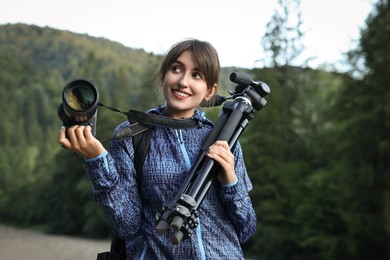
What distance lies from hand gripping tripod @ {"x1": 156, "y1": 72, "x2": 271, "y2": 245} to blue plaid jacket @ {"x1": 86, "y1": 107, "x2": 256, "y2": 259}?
0.11m

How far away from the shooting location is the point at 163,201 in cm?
216

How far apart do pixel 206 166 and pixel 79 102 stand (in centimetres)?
49

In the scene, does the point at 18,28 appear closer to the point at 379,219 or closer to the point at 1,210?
the point at 1,210

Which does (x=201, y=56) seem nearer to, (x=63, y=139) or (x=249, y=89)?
(x=249, y=89)

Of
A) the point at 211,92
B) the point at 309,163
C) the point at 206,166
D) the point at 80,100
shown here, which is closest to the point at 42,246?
the point at 309,163

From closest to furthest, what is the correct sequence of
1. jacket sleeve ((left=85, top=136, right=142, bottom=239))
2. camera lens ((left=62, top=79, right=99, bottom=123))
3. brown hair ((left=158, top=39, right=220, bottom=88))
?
camera lens ((left=62, top=79, right=99, bottom=123)), jacket sleeve ((left=85, top=136, right=142, bottom=239)), brown hair ((left=158, top=39, right=220, bottom=88))

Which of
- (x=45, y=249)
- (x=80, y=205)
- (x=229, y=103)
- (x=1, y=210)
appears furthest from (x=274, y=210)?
(x=1, y=210)

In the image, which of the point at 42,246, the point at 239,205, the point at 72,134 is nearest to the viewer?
the point at 72,134

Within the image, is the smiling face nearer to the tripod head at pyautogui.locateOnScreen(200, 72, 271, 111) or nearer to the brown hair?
the brown hair

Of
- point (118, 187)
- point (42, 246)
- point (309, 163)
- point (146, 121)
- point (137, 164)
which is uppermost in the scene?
point (309, 163)

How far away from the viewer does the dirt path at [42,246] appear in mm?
28719

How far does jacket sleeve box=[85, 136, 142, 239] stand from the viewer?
2.06 meters

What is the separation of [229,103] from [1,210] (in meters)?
58.7

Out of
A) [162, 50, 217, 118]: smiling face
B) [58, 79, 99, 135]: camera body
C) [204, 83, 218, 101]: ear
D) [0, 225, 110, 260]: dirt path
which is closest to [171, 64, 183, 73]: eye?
[162, 50, 217, 118]: smiling face
